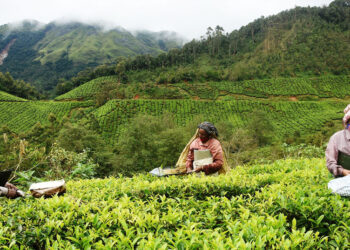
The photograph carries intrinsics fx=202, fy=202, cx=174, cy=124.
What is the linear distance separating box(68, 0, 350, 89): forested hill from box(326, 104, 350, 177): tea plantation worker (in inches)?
2287

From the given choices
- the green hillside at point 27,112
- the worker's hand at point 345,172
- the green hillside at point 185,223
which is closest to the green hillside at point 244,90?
the green hillside at point 27,112

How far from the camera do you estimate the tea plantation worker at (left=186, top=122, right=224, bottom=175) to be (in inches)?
160

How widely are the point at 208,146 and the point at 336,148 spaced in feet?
6.96

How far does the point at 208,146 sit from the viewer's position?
169 inches

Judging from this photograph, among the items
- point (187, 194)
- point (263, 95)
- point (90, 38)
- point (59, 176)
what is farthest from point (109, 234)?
point (90, 38)

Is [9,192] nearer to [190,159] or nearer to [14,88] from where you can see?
[190,159]

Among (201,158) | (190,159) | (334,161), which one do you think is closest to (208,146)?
(201,158)

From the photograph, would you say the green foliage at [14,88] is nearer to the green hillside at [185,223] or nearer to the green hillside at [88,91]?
the green hillside at [88,91]

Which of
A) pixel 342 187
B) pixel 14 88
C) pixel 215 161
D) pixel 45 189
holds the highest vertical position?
pixel 14 88

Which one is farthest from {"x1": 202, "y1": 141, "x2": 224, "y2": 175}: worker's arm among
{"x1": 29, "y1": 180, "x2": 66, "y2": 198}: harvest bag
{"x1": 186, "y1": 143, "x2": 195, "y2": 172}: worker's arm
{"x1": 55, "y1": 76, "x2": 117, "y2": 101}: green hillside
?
{"x1": 55, "y1": 76, "x2": 117, "y2": 101}: green hillside

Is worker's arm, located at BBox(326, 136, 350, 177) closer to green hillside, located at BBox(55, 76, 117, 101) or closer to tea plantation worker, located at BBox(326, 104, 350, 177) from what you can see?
tea plantation worker, located at BBox(326, 104, 350, 177)

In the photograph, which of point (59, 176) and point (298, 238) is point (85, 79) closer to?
point (59, 176)

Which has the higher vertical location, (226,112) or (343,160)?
(343,160)

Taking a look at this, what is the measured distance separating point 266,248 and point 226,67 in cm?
7382
